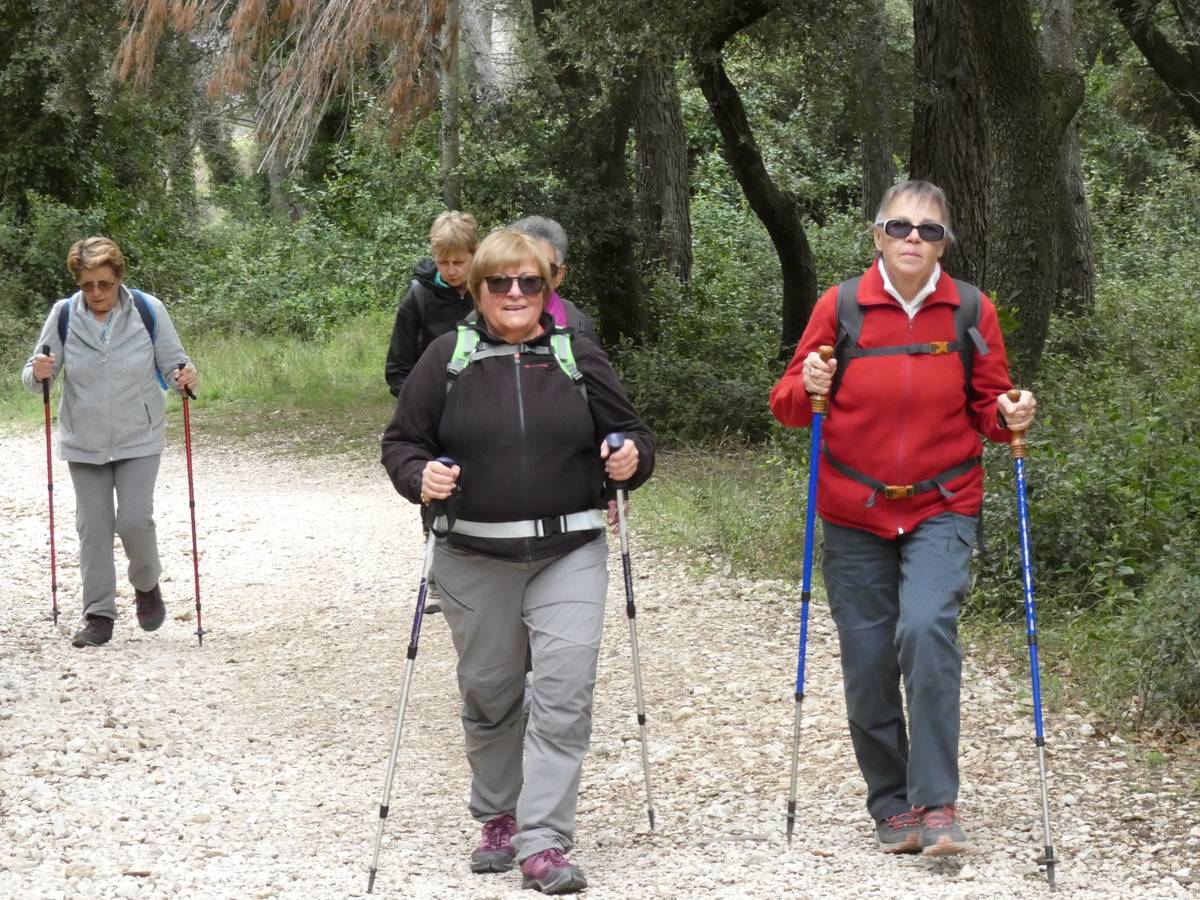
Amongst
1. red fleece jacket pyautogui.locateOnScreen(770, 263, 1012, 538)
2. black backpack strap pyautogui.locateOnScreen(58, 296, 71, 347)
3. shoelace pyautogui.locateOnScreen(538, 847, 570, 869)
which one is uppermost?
black backpack strap pyautogui.locateOnScreen(58, 296, 71, 347)

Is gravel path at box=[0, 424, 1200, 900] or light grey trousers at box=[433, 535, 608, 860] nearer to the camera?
light grey trousers at box=[433, 535, 608, 860]

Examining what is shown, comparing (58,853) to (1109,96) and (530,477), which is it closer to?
(530,477)

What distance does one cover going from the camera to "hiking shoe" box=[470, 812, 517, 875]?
16.1ft

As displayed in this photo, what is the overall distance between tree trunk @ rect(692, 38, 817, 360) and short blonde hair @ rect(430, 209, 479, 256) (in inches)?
324

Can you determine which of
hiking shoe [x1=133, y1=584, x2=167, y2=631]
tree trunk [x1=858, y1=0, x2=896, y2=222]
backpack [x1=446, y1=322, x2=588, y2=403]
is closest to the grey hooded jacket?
hiking shoe [x1=133, y1=584, x2=167, y2=631]

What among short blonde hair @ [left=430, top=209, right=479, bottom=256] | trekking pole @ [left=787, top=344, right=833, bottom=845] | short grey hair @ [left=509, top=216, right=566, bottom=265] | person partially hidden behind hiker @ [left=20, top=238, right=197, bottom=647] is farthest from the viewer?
person partially hidden behind hiker @ [left=20, top=238, right=197, bottom=647]

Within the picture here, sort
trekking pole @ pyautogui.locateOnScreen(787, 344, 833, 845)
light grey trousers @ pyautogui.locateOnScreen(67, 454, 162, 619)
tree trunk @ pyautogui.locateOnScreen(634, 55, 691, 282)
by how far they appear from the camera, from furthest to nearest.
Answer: tree trunk @ pyautogui.locateOnScreen(634, 55, 691, 282) → light grey trousers @ pyautogui.locateOnScreen(67, 454, 162, 619) → trekking pole @ pyautogui.locateOnScreen(787, 344, 833, 845)

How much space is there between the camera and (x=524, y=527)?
15.4ft

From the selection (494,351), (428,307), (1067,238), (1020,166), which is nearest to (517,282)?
(494,351)

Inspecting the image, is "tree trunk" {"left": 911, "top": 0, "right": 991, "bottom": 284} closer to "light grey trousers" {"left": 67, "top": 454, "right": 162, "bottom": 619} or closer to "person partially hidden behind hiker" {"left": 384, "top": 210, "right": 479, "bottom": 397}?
"person partially hidden behind hiker" {"left": 384, "top": 210, "right": 479, "bottom": 397}

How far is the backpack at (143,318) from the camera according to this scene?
8234 mm

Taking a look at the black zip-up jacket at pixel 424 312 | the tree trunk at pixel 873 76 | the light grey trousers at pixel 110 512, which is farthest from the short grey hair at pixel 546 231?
the tree trunk at pixel 873 76

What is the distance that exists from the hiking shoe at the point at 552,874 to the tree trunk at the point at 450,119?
1177cm

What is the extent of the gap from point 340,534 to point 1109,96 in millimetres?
22829
